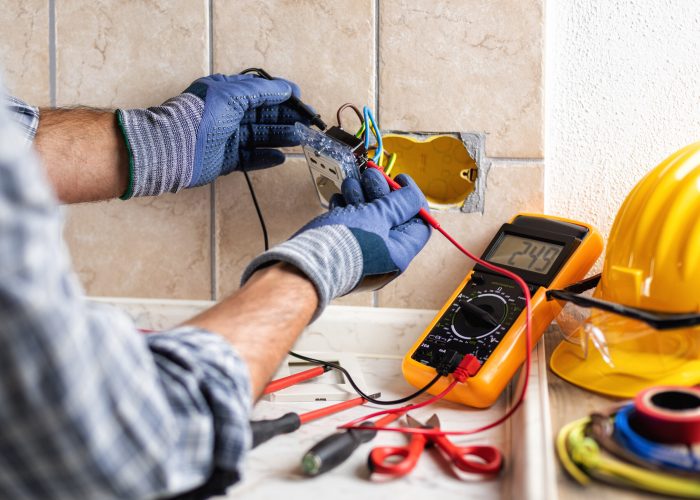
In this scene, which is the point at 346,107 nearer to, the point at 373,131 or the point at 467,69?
the point at 373,131

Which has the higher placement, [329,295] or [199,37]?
[199,37]

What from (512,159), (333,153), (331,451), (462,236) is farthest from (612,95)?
(331,451)

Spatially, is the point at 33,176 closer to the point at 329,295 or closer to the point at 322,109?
the point at 329,295

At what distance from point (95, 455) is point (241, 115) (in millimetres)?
641

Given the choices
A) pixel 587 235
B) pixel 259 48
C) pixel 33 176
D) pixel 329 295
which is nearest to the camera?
pixel 33 176

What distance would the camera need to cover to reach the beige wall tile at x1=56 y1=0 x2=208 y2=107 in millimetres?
1050

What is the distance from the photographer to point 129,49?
3.50 ft

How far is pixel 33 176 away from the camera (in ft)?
1.30

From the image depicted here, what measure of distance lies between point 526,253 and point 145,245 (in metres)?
0.57

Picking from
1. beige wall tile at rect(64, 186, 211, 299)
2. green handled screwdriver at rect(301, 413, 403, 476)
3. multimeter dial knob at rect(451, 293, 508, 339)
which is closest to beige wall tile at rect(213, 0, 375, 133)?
beige wall tile at rect(64, 186, 211, 299)

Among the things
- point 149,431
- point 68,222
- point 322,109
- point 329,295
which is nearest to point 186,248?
point 68,222

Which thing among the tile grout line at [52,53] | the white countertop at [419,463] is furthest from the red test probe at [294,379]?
the tile grout line at [52,53]

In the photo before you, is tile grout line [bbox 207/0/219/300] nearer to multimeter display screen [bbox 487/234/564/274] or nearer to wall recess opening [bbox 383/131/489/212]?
wall recess opening [bbox 383/131/489/212]

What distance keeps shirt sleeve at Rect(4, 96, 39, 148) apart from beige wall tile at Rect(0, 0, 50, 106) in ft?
0.47
